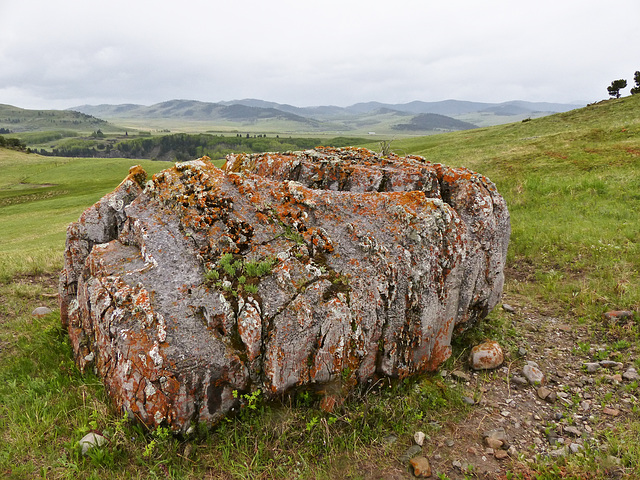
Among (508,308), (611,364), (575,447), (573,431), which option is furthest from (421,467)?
(508,308)

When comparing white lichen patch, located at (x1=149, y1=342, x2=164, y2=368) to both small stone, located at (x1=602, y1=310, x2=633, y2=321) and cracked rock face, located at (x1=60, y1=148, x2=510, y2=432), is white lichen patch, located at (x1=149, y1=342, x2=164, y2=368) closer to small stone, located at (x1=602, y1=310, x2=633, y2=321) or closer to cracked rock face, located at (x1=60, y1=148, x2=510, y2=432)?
cracked rock face, located at (x1=60, y1=148, x2=510, y2=432)

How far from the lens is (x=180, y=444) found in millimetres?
6121

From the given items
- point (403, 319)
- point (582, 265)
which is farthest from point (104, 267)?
point (582, 265)

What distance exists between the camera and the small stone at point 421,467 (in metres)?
5.89

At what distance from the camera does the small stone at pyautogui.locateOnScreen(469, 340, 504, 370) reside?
27.7 ft

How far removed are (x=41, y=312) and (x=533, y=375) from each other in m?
13.2

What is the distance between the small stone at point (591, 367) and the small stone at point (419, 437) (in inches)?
179

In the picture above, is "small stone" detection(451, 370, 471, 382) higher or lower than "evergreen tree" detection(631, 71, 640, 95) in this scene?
lower

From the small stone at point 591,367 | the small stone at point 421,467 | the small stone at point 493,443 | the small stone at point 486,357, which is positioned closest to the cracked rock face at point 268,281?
the small stone at point 486,357

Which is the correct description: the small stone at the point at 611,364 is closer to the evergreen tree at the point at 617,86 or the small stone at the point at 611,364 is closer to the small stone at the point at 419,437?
the small stone at the point at 419,437

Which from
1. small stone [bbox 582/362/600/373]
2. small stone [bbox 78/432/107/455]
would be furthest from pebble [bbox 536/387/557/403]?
small stone [bbox 78/432/107/455]

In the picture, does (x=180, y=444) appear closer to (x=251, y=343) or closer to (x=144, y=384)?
(x=144, y=384)

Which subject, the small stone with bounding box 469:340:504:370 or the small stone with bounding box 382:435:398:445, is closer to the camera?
the small stone with bounding box 382:435:398:445

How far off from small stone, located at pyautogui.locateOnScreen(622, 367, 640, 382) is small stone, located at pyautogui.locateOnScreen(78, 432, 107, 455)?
10.3 meters
